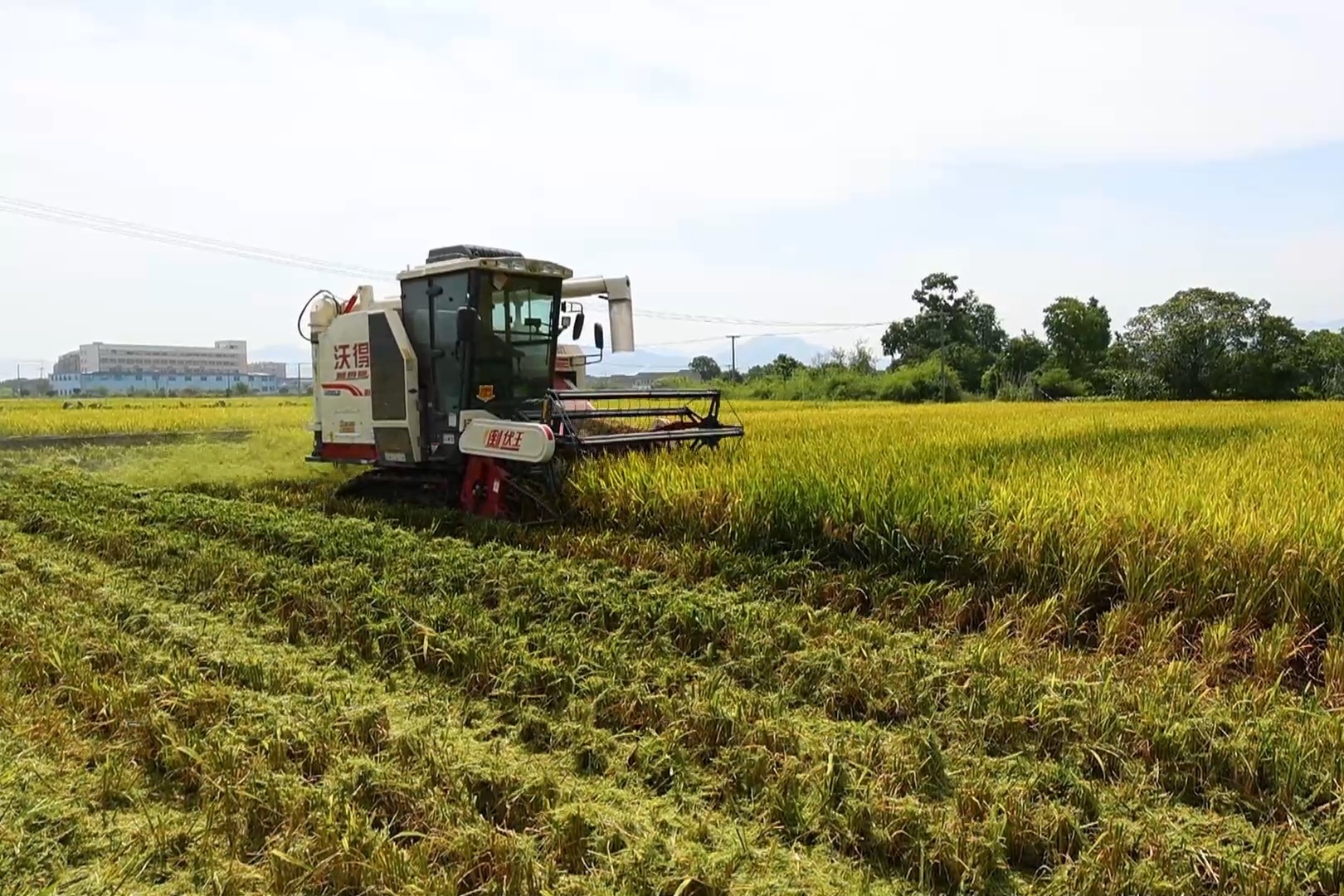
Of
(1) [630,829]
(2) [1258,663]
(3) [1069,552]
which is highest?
(3) [1069,552]

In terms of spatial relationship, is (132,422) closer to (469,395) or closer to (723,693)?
(469,395)

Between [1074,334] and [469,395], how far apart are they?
1992 inches

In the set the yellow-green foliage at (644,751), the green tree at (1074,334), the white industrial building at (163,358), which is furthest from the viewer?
the white industrial building at (163,358)

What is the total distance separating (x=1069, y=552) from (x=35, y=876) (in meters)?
4.31

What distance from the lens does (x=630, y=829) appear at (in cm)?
271

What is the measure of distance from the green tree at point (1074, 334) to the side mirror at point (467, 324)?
→ 48000 millimetres

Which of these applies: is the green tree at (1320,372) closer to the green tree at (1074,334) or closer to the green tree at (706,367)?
the green tree at (1074,334)

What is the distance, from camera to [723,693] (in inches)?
141

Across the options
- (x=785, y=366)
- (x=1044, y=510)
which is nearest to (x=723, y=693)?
(x=1044, y=510)

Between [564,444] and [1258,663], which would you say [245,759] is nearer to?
[1258,663]

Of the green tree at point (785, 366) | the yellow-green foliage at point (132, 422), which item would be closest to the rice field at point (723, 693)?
the yellow-green foliage at point (132, 422)

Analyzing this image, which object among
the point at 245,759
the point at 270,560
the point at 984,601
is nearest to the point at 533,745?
the point at 245,759

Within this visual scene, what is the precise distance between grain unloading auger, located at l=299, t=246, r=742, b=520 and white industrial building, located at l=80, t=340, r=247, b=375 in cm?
14501

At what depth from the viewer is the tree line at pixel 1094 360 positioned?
33469 mm
